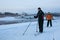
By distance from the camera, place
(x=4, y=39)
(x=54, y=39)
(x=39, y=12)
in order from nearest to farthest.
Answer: (x=54, y=39), (x=4, y=39), (x=39, y=12)

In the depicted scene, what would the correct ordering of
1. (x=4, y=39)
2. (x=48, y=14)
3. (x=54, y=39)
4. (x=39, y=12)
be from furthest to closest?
(x=48, y=14), (x=39, y=12), (x=4, y=39), (x=54, y=39)

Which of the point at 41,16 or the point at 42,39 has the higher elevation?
the point at 41,16

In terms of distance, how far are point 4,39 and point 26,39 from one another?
1.28 meters

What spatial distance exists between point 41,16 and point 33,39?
292 cm

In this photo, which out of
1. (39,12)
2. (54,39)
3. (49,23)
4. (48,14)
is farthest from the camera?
(49,23)

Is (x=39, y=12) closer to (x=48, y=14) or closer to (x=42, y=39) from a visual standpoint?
(x=42, y=39)

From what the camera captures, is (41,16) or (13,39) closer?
(13,39)

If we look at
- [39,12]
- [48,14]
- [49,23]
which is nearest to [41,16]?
[39,12]

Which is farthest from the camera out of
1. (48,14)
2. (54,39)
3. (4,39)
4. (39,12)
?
(48,14)

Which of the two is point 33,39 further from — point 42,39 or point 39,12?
point 39,12

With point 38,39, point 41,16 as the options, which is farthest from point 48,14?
point 38,39

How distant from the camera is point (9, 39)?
11.2 metres

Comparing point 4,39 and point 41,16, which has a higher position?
point 41,16

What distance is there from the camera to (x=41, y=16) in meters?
13.5
